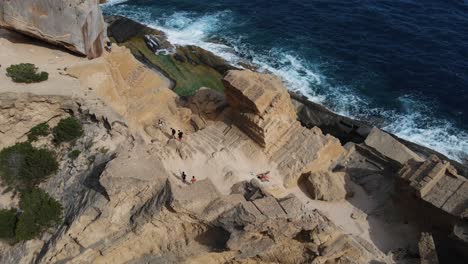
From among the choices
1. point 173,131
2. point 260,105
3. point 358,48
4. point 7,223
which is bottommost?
point 358,48

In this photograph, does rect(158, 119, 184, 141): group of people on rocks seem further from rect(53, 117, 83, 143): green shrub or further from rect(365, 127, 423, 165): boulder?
rect(365, 127, 423, 165): boulder

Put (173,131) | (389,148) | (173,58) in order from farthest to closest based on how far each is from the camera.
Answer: (173,58), (389,148), (173,131)

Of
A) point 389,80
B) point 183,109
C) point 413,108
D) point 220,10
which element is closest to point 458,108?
point 413,108

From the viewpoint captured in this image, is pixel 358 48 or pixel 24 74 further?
pixel 358 48

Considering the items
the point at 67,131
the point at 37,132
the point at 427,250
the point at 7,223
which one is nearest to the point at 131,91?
the point at 67,131

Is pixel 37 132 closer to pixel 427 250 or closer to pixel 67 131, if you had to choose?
pixel 67 131

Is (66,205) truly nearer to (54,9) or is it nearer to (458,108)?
(54,9)

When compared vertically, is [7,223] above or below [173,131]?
below

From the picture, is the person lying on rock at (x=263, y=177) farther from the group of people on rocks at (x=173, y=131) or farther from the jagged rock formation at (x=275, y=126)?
the group of people on rocks at (x=173, y=131)
